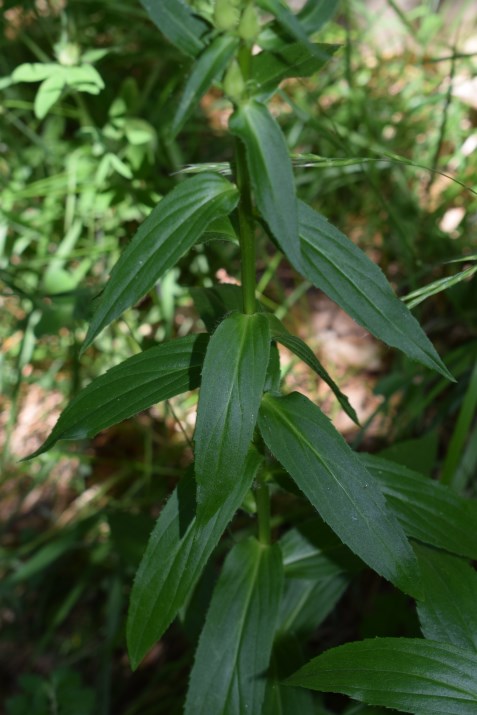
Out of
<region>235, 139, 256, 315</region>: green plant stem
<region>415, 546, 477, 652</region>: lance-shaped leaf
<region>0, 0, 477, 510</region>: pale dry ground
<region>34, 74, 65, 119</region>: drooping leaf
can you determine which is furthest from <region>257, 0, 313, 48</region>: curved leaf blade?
<region>0, 0, 477, 510</region>: pale dry ground

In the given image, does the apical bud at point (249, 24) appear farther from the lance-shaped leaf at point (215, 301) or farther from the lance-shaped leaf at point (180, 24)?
the lance-shaped leaf at point (215, 301)

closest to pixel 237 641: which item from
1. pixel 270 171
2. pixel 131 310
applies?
pixel 270 171

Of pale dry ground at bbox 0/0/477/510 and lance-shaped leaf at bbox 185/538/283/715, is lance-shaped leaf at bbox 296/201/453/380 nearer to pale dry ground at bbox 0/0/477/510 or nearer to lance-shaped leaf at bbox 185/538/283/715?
lance-shaped leaf at bbox 185/538/283/715

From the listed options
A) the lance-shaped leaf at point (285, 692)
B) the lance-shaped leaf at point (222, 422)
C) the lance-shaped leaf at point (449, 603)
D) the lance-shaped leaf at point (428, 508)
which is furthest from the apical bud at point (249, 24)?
the lance-shaped leaf at point (285, 692)

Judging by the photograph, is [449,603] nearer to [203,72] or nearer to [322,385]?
[203,72]

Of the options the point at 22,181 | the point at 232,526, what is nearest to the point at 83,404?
the point at 232,526
